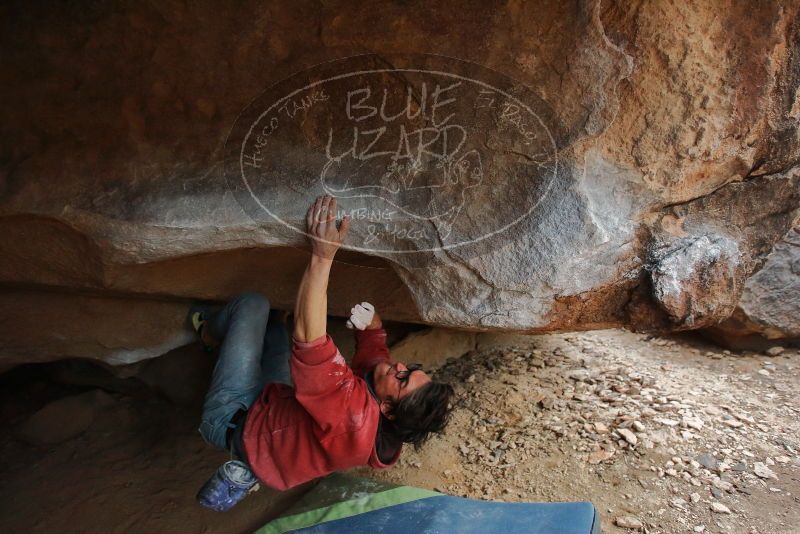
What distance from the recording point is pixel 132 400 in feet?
9.26

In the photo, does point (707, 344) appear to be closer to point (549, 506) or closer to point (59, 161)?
point (549, 506)

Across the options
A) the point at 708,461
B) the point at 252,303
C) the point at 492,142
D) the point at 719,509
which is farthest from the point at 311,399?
the point at 708,461

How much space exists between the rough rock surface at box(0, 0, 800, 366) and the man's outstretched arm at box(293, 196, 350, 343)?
0.06m

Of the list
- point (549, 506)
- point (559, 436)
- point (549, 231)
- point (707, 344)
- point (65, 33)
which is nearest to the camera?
point (549, 231)

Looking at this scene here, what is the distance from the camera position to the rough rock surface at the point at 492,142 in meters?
1.35

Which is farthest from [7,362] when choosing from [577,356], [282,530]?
[577,356]

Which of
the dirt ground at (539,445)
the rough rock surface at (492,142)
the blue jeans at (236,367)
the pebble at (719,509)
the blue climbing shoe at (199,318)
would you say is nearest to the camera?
the rough rock surface at (492,142)

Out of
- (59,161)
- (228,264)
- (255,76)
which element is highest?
(255,76)

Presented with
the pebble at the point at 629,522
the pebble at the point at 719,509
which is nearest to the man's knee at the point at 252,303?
the pebble at the point at 629,522

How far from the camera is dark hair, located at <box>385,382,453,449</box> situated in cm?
165

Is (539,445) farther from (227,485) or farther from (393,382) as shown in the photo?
(227,485)

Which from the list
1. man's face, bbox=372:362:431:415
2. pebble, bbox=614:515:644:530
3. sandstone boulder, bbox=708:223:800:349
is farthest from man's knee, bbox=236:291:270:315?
sandstone boulder, bbox=708:223:800:349

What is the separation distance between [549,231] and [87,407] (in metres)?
2.33

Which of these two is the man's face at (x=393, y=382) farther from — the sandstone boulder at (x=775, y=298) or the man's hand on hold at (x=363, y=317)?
the sandstone boulder at (x=775, y=298)
